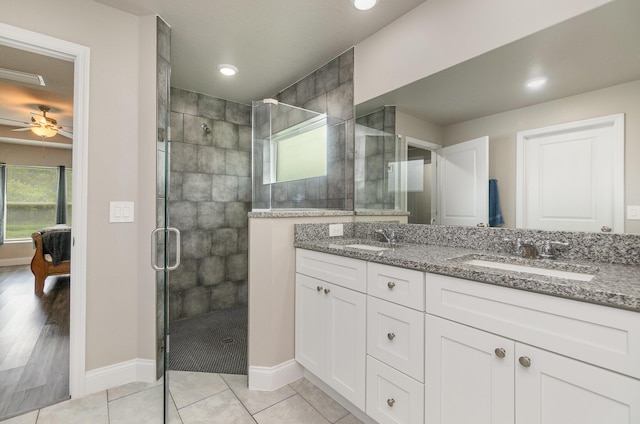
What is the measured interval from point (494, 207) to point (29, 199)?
7205 millimetres

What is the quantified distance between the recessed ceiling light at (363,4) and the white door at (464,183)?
1.02m

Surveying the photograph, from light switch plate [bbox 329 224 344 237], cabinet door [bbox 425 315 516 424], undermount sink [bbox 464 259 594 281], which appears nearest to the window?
light switch plate [bbox 329 224 344 237]

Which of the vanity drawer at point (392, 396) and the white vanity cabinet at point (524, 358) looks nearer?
the white vanity cabinet at point (524, 358)

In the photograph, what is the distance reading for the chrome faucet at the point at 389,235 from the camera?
2.00 metres

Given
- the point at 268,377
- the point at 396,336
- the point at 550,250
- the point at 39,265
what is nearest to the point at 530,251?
the point at 550,250

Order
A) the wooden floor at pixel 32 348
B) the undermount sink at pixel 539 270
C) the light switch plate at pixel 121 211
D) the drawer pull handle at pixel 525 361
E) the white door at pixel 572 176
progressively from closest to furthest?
the drawer pull handle at pixel 525 361
the undermount sink at pixel 539 270
the white door at pixel 572 176
the wooden floor at pixel 32 348
the light switch plate at pixel 121 211

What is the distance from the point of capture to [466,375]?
1073 millimetres

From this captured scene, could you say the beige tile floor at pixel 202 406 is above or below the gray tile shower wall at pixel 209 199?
below

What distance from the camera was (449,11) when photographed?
1.69 meters

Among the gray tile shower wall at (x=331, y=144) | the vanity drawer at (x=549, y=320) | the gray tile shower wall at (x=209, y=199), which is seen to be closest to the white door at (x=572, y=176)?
the vanity drawer at (x=549, y=320)

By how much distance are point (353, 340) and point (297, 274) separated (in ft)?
1.94

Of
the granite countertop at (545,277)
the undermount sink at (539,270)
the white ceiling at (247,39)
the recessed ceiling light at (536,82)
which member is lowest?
the undermount sink at (539,270)

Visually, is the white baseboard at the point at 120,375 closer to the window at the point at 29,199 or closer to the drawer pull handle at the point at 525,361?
the drawer pull handle at the point at 525,361

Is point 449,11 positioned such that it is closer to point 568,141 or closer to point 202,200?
point 568,141
